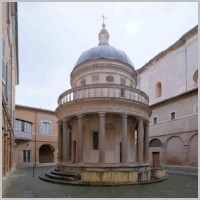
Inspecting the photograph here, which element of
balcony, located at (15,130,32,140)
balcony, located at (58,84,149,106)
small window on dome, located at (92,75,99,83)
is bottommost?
balcony, located at (15,130,32,140)

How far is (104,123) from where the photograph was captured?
16.2m

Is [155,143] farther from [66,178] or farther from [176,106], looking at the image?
[66,178]

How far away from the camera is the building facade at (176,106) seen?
22.9 meters

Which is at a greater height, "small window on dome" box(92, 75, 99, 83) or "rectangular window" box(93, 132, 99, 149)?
"small window on dome" box(92, 75, 99, 83)

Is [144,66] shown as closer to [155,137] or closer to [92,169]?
[155,137]

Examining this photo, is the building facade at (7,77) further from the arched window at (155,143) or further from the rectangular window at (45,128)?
the rectangular window at (45,128)

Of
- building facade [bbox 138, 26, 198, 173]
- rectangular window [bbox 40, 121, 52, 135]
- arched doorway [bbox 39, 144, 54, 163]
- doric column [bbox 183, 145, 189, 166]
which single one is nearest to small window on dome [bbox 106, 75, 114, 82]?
building facade [bbox 138, 26, 198, 173]

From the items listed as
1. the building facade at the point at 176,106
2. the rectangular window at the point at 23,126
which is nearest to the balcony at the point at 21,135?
the rectangular window at the point at 23,126

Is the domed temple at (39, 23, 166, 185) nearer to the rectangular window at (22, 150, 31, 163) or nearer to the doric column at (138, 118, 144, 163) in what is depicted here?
the doric column at (138, 118, 144, 163)

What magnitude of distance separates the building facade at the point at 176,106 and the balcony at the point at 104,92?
7.90 m

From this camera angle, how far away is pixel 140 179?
14922mm

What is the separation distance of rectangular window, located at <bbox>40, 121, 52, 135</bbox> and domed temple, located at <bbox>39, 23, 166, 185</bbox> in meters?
16.2

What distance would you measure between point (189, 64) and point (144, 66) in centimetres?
948

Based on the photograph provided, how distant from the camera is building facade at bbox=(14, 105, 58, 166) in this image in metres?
31.4
